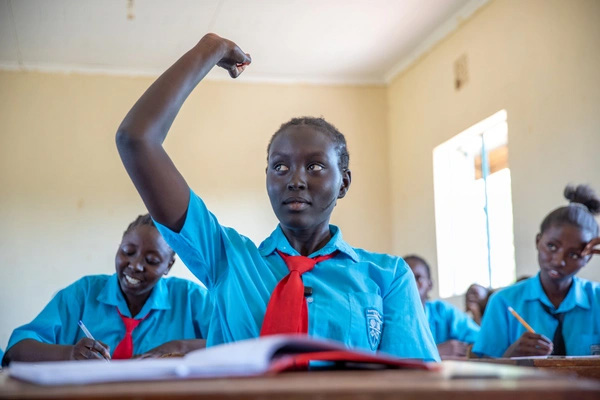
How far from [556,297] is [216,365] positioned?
114 inches

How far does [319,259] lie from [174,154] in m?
5.34

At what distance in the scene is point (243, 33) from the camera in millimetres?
6055

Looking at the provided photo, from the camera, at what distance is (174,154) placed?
21.9 feet

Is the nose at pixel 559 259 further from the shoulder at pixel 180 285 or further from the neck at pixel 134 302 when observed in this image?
the neck at pixel 134 302

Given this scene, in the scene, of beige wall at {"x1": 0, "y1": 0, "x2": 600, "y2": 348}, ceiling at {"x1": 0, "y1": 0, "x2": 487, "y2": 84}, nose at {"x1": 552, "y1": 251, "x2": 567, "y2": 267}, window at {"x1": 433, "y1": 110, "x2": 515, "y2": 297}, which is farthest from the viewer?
beige wall at {"x1": 0, "y1": 0, "x2": 600, "y2": 348}

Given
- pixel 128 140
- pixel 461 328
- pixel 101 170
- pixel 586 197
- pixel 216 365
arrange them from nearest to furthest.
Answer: pixel 216 365, pixel 128 140, pixel 586 197, pixel 461 328, pixel 101 170

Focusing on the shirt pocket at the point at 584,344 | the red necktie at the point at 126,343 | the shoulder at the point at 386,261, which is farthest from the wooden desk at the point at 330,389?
the shirt pocket at the point at 584,344

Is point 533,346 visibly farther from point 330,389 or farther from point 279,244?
point 330,389

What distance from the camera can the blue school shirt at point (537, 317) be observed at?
3.10 m

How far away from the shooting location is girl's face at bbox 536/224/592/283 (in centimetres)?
322

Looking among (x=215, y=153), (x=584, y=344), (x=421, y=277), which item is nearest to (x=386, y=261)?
(x=584, y=344)

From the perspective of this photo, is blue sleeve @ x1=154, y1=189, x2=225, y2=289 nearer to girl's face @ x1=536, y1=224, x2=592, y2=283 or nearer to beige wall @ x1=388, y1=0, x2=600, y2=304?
girl's face @ x1=536, y1=224, x2=592, y2=283

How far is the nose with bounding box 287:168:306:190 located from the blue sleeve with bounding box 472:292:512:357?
2.02 metres

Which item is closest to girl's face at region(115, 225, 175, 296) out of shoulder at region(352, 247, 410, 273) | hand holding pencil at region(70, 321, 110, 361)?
hand holding pencil at region(70, 321, 110, 361)
